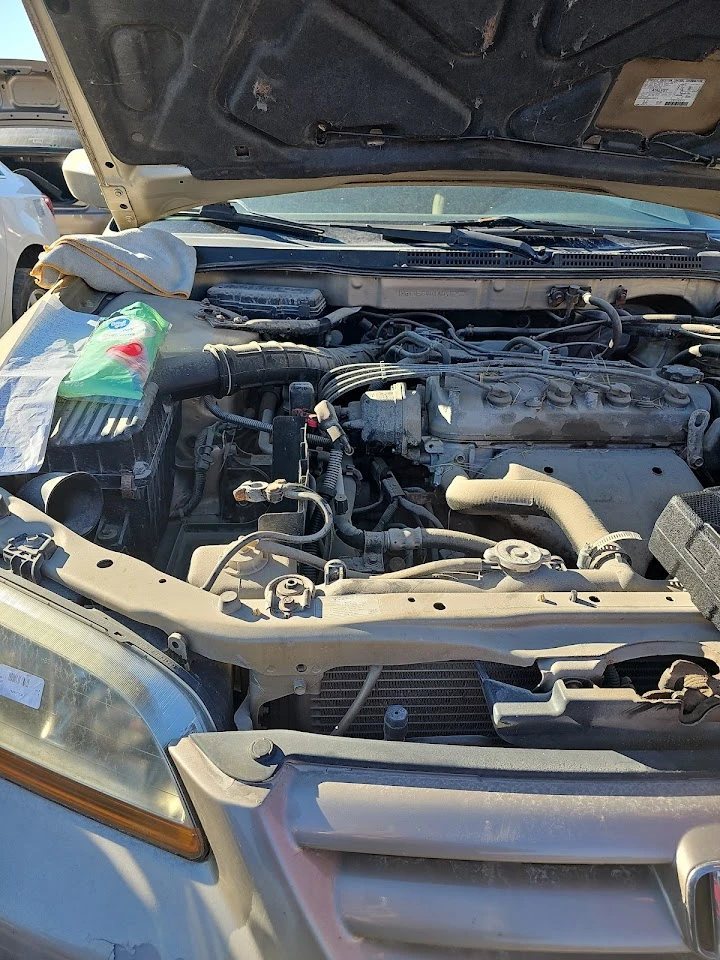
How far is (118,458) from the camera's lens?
1.57 metres

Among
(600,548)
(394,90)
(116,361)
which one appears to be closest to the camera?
(600,548)

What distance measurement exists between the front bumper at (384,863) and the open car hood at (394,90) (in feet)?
4.52

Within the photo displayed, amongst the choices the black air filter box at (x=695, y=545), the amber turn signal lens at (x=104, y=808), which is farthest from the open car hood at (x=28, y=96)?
the black air filter box at (x=695, y=545)

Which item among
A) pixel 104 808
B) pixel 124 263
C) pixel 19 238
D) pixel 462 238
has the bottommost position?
pixel 104 808

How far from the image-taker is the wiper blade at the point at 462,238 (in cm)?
265

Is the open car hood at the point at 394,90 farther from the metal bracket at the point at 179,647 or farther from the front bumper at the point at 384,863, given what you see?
the front bumper at the point at 384,863

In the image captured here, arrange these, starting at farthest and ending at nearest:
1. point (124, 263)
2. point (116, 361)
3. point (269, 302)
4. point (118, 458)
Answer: point (269, 302) < point (124, 263) < point (116, 361) < point (118, 458)

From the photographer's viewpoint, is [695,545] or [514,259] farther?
[514,259]

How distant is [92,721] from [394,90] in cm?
144

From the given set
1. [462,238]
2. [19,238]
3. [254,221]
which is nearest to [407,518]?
[462,238]

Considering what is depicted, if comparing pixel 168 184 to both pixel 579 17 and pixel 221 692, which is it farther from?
pixel 221 692

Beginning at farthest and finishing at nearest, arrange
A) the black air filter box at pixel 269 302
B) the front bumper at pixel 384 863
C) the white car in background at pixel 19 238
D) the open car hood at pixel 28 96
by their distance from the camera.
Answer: the open car hood at pixel 28 96, the white car in background at pixel 19 238, the black air filter box at pixel 269 302, the front bumper at pixel 384 863

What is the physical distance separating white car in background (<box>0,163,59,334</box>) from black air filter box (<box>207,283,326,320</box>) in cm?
227

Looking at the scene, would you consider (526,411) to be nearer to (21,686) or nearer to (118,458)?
(118,458)
